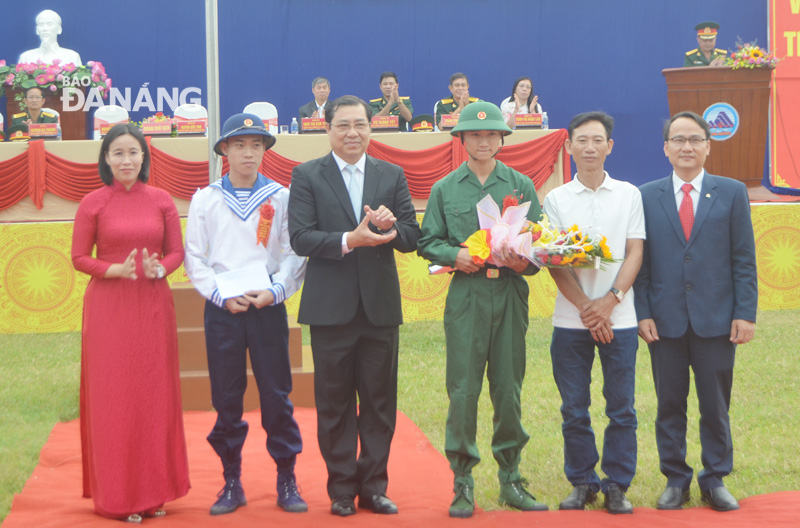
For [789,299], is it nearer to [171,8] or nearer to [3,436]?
[3,436]

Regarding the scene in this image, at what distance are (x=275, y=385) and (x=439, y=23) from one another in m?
10.6

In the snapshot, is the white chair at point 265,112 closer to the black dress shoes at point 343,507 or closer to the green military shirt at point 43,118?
the green military shirt at point 43,118

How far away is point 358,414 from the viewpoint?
3.42 meters

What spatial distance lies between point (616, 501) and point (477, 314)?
902mm

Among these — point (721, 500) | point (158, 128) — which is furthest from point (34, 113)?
point (721, 500)

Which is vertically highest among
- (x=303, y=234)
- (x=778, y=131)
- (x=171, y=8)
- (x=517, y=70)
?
(x=171, y=8)

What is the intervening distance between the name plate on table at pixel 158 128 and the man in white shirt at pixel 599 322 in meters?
6.62

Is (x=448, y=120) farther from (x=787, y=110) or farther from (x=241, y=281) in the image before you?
(x=787, y=110)

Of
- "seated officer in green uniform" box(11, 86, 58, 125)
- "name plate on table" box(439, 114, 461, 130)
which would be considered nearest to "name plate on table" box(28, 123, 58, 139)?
"seated officer in green uniform" box(11, 86, 58, 125)

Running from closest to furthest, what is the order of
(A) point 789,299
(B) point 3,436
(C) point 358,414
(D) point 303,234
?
(D) point 303,234
(C) point 358,414
(B) point 3,436
(A) point 789,299

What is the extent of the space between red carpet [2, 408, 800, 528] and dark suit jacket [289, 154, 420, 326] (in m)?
0.77

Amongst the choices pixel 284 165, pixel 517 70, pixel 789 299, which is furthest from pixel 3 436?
pixel 517 70

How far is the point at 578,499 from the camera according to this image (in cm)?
328

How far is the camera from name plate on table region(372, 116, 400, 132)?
29.9 ft
